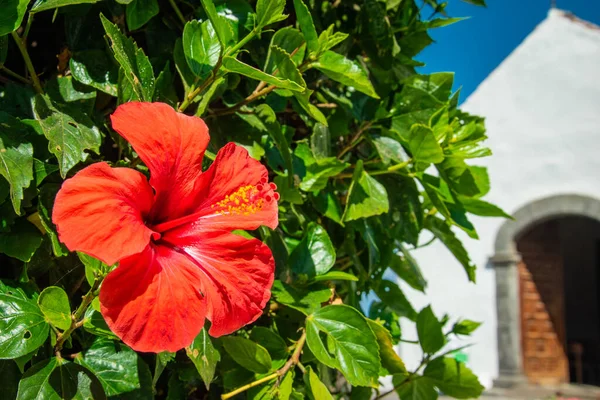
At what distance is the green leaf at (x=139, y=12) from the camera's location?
2.14 ft

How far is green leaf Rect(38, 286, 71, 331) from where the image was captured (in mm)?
538

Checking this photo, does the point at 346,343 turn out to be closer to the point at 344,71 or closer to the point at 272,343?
the point at 272,343

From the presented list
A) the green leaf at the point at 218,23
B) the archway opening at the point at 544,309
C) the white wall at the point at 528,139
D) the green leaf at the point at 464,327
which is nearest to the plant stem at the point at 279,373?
the green leaf at the point at 218,23

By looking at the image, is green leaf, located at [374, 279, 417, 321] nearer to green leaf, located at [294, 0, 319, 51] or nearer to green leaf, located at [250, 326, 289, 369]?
green leaf, located at [250, 326, 289, 369]

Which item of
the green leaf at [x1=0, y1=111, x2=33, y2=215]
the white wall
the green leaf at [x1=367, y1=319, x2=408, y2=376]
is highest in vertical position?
the white wall

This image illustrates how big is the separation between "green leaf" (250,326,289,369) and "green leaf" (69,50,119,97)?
28cm

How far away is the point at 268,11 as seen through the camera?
1.96ft

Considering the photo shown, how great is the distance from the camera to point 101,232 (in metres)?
0.45

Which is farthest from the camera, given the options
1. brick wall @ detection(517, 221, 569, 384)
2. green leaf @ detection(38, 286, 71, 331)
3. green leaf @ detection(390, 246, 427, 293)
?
brick wall @ detection(517, 221, 569, 384)

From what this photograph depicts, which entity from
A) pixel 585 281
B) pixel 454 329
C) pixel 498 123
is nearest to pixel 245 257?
pixel 454 329

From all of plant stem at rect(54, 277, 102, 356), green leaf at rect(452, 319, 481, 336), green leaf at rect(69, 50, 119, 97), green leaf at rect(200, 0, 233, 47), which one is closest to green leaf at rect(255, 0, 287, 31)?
green leaf at rect(200, 0, 233, 47)

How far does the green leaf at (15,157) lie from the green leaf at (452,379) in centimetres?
59

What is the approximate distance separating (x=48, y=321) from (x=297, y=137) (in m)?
0.46

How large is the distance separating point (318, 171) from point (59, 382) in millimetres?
366
